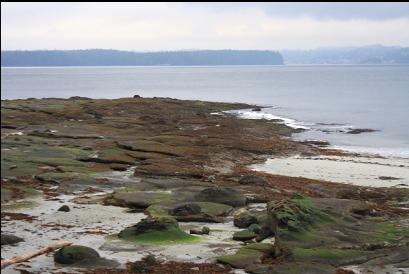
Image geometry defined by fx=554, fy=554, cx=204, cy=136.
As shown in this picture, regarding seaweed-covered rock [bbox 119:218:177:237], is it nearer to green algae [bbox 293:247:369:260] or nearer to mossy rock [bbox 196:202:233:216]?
mossy rock [bbox 196:202:233:216]

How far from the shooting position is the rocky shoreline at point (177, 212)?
15.3 metres

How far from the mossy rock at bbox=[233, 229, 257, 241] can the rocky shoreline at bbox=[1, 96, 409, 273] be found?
47 mm

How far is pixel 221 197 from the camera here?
23.2 metres

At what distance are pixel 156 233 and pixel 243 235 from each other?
9.28ft

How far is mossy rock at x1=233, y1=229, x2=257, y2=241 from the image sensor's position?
58.4 feet

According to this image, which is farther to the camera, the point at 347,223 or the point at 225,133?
the point at 225,133

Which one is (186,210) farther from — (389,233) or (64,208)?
(389,233)

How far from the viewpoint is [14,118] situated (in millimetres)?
48125

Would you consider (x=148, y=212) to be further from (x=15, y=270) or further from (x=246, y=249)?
(x=15, y=270)

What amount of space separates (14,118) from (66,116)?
7.59 m

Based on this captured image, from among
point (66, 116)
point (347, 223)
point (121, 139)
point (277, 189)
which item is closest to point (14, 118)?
point (66, 116)

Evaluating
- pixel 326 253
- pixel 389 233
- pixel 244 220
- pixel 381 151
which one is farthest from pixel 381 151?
pixel 326 253

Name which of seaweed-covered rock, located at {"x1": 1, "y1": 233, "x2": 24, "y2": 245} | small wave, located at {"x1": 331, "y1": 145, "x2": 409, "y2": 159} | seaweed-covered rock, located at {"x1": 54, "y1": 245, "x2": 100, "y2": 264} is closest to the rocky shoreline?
seaweed-covered rock, located at {"x1": 54, "y1": 245, "x2": 100, "y2": 264}

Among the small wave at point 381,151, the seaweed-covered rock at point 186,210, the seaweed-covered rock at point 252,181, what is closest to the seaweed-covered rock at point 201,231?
the seaweed-covered rock at point 186,210
